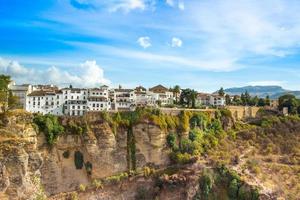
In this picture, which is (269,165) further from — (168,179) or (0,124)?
(0,124)

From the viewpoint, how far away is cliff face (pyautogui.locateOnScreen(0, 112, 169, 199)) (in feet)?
136

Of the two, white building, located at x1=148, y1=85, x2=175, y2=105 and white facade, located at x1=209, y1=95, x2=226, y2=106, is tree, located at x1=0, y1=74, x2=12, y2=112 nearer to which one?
white building, located at x1=148, y1=85, x2=175, y2=105

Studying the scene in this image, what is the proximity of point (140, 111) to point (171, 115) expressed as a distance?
15.1 feet

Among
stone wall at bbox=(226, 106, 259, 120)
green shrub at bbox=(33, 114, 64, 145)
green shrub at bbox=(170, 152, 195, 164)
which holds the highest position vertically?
stone wall at bbox=(226, 106, 259, 120)

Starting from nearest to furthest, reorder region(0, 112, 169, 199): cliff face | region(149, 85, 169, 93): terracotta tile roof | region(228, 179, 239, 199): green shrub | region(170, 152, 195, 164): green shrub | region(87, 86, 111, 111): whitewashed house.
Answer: region(0, 112, 169, 199): cliff face, region(228, 179, 239, 199): green shrub, region(170, 152, 195, 164): green shrub, region(87, 86, 111, 111): whitewashed house, region(149, 85, 169, 93): terracotta tile roof

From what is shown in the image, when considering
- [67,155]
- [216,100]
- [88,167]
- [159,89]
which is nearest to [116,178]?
[88,167]

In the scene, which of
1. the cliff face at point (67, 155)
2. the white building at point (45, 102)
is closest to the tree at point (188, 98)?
the cliff face at point (67, 155)

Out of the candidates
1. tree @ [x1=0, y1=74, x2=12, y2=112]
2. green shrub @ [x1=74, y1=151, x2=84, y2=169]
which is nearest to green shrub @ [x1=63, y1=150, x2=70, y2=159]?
green shrub @ [x1=74, y1=151, x2=84, y2=169]

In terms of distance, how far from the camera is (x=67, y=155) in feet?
153

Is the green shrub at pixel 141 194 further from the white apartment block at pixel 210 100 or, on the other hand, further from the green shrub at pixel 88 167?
the white apartment block at pixel 210 100

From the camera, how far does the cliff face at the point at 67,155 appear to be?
41.5 m

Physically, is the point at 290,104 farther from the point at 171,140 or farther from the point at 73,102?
the point at 73,102

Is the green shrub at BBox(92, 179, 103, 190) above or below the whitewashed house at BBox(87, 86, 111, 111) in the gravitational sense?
below

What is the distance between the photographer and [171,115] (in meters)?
53.5
